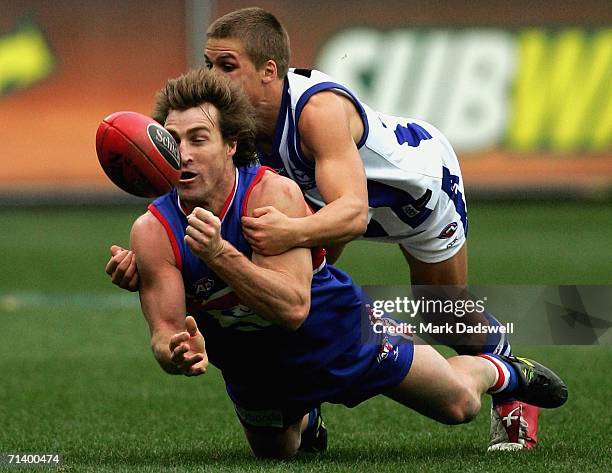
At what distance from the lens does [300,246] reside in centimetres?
519

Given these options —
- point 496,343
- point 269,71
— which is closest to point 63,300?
point 496,343

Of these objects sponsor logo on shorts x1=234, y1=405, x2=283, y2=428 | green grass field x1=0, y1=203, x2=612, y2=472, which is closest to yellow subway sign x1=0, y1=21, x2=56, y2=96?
green grass field x1=0, y1=203, x2=612, y2=472

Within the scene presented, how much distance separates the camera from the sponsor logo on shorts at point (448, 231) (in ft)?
22.6

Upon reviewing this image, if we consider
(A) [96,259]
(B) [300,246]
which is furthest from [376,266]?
(B) [300,246]

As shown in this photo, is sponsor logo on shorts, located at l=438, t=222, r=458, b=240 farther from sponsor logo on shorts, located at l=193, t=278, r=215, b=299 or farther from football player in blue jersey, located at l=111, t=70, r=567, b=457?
sponsor logo on shorts, located at l=193, t=278, r=215, b=299

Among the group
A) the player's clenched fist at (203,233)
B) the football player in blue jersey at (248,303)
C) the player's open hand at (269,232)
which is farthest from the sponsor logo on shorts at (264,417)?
the player's clenched fist at (203,233)

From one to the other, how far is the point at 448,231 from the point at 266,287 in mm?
2128

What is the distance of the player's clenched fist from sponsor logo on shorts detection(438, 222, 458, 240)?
7.46 ft

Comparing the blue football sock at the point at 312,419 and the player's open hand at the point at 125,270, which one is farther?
the blue football sock at the point at 312,419

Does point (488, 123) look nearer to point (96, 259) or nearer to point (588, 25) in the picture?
point (588, 25)

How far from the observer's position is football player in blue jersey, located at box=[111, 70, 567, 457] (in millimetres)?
4996

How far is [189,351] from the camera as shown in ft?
15.7

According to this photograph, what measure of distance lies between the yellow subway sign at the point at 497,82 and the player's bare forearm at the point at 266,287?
16.5 m

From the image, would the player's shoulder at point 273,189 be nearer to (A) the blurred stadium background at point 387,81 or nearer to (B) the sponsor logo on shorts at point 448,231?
(B) the sponsor logo on shorts at point 448,231
